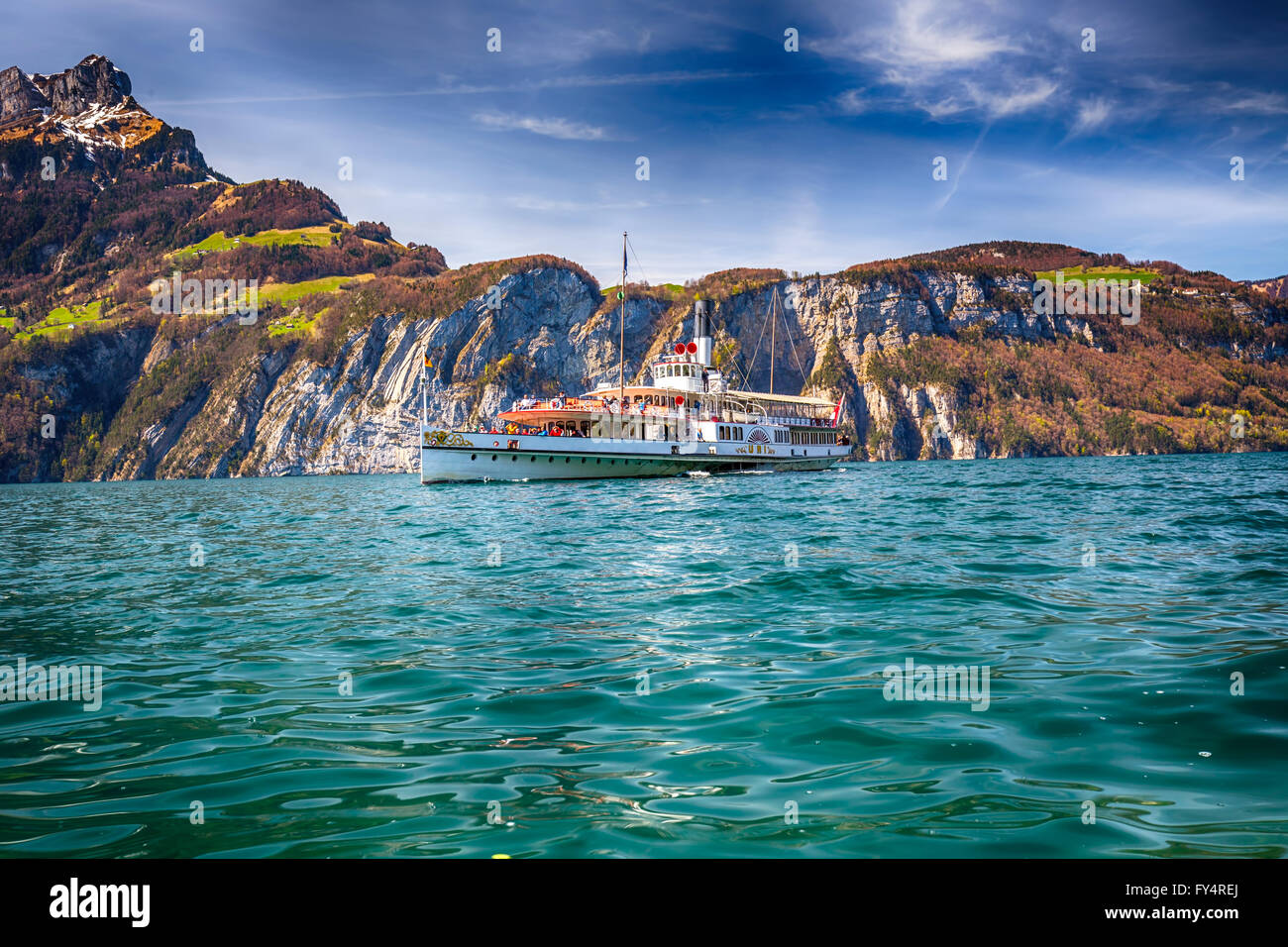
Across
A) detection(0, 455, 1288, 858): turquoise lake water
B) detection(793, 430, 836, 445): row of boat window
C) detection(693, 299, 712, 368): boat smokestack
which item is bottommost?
detection(0, 455, 1288, 858): turquoise lake water

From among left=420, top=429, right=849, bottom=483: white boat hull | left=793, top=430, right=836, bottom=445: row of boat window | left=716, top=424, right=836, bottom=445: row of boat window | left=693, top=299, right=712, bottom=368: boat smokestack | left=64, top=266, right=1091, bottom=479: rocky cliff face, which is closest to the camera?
left=420, top=429, right=849, bottom=483: white boat hull

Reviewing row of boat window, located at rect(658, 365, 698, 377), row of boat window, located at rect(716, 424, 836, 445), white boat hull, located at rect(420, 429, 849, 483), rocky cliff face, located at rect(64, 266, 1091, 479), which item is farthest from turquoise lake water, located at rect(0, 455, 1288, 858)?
rocky cliff face, located at rect(64, 266, 1091, 479)

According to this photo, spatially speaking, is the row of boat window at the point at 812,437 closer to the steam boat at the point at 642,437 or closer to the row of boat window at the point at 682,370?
the steam boat at the point at 642,437

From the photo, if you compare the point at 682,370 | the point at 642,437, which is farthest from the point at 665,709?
the point at 682,370

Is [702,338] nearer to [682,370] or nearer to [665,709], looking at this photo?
[682,370]

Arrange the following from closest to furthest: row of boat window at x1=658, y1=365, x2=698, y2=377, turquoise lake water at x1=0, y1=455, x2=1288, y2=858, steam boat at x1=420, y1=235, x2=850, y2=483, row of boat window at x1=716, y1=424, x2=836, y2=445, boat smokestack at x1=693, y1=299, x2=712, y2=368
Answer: turquoise lake water at x1=0, y1=455, x2=1288, y2=858, steam boat at x1=420, y1=235, x2=850, y2=483, row of boat window at x1=716, y1=424, x2=836, y2=445, row of boat window at x1=658, y1=365, x2=698, y2=377, boat smokestack at x1=693, y1=299, x2=712, y2=368

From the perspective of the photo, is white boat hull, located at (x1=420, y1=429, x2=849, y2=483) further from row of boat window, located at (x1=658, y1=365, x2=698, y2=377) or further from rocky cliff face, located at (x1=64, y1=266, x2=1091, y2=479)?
rocky cliff face, located at (x1=64, y1=266, x2=1091, y2=479)

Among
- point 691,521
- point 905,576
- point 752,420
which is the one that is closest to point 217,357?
point 752,420

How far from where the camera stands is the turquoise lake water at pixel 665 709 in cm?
420

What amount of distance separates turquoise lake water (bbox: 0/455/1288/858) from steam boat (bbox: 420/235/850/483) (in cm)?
3982

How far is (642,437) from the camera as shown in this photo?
2594 inches

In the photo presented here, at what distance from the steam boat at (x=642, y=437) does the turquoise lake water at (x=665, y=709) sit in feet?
131

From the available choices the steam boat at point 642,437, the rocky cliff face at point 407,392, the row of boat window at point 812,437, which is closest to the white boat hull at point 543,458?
the steam boat at point 642,437

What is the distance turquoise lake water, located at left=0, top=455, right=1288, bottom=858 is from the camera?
4203 millimetres
